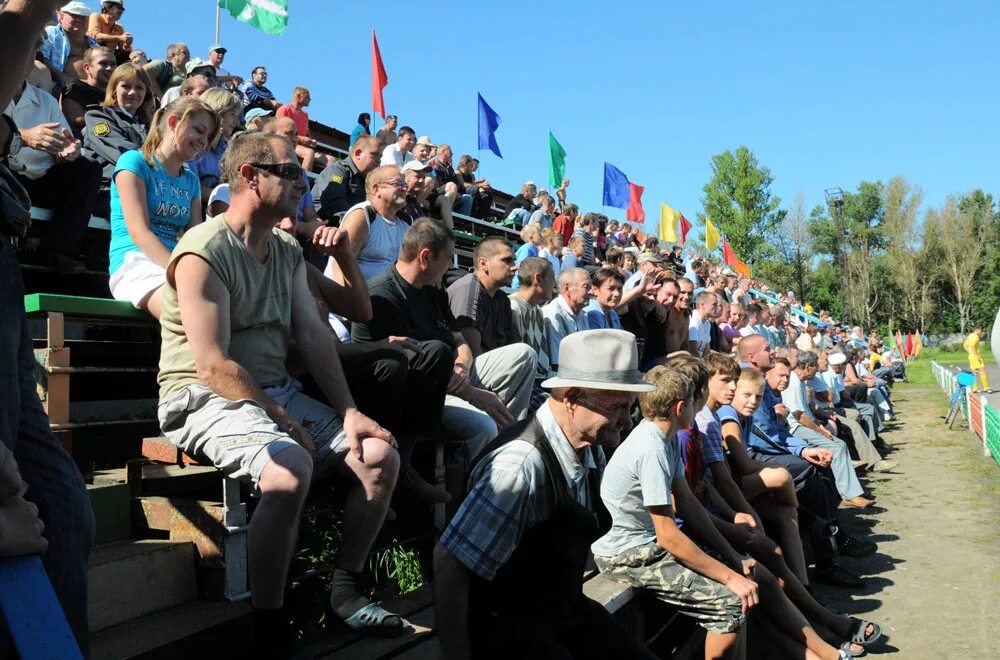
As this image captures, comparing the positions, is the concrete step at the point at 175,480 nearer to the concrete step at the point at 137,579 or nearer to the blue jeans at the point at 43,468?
the concrete step at the point at 137,579

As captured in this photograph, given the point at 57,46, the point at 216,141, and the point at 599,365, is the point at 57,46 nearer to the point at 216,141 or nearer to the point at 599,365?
the point at 216,141

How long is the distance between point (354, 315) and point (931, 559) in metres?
5.55

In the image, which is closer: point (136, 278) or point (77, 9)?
point (136, 278)

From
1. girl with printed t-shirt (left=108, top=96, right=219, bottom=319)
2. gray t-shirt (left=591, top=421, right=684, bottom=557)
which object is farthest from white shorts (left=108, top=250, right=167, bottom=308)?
gray t-shirt (left=591, top=421, right=684, bottom=557)

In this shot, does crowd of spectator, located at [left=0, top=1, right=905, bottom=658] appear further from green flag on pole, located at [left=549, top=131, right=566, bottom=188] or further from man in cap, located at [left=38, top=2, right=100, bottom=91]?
green flag on pole, located at [left=549, top=131, right=566, bottom=188]

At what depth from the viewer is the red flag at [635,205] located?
991 inches

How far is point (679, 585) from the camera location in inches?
161

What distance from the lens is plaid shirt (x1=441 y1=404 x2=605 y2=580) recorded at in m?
2.63

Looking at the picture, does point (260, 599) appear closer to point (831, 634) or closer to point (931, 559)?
point (831, 634)

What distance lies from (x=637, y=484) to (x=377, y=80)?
12.6 metres

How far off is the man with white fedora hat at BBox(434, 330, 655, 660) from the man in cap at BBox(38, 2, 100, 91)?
601 cm

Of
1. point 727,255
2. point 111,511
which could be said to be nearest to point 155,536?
point 111,511

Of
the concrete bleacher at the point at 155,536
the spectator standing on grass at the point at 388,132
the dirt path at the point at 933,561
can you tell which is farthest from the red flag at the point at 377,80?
the concrete bleacher at the point at 155,536

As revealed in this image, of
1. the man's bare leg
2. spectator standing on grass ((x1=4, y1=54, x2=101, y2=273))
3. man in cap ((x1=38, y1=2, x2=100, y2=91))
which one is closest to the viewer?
the man's bare leg
